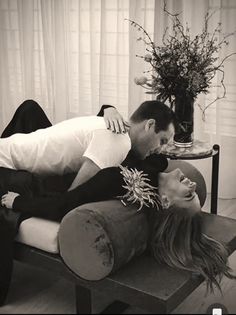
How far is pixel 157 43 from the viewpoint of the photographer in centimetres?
297

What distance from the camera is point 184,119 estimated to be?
227cm

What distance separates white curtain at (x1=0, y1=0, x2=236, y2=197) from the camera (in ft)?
9.43

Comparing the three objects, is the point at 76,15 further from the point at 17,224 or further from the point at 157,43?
the point at 17,224

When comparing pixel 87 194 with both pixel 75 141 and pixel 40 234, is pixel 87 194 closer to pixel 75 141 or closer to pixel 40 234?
pixel 40 234

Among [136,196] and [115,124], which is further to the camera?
[115,124]

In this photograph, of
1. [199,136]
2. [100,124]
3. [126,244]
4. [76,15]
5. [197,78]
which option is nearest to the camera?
[126,244]

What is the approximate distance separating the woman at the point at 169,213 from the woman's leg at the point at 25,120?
63 cm

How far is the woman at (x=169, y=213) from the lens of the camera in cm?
150

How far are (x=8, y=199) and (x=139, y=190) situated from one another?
498 millimetres

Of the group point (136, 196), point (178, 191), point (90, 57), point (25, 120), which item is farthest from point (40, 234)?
point (90, 57)

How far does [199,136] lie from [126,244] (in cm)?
162

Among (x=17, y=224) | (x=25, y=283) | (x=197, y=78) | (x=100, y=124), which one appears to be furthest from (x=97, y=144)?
(x=197, y=78)

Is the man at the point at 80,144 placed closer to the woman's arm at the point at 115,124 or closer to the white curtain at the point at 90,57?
the woman's arm at the point at 115,124

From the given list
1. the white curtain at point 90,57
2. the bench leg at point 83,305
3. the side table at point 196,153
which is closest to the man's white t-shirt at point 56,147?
the side table at point 196,153
